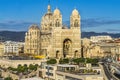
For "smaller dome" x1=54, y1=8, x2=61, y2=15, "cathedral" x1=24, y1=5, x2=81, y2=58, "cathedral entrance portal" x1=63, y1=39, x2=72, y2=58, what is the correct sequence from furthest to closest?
"smaller dome" x1=54, y1=8, x2=61, y2=15 < "cathedral entrance portal" x1=63, y1=39, x2=72, y2=58 < "cathedral" x1=24, y1=5, x2=81, y2=58

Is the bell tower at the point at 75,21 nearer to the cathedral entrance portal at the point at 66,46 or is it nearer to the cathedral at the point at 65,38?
the cathedral at the point at 65,38

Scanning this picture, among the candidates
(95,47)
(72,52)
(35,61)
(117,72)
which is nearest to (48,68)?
(117,72)

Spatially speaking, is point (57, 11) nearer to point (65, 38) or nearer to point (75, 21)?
point (75, 21)

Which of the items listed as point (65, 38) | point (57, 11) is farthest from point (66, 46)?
point (57, 11)

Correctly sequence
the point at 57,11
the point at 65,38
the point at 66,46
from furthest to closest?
the point at 57,11
the point at 66,46
the point at 65,38

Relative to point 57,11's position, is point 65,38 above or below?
below

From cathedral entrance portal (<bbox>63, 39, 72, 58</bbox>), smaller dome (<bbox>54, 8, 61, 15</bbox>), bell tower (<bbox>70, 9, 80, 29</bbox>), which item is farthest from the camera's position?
smaller dome (<bbox>54, 8, 61, 15</bbox>)

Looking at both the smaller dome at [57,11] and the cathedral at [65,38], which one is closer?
the cathedral at [65,38]

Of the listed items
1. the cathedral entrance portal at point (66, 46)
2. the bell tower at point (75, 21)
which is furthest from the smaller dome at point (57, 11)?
the cathedral entrance portal at point (66, 46)

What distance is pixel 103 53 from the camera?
167375mm

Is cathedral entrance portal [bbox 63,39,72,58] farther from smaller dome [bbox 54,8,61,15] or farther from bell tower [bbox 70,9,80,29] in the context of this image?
smaller dome [bbox 54,8,61,15]

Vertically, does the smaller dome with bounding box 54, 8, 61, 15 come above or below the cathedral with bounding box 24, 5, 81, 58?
above

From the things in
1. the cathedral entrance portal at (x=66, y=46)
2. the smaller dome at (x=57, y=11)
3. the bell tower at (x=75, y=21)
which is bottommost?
the cathedral entrance portal at (x=66, y=46)

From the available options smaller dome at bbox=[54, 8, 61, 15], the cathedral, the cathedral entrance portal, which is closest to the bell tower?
the cathedral
